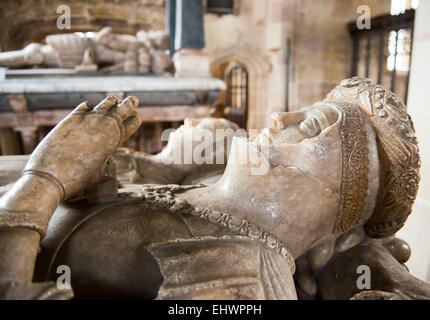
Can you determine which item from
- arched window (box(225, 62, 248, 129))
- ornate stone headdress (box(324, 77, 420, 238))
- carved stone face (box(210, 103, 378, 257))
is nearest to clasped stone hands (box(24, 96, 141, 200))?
carved stone face (box(210, 103, 378, 257))

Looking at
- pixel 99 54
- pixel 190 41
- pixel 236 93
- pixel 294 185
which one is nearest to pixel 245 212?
pixel 294 185

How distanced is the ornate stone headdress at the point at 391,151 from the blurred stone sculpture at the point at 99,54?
4.32 m

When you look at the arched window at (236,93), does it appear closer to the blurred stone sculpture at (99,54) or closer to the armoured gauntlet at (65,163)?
the blurred stone sculpture at (99,54)

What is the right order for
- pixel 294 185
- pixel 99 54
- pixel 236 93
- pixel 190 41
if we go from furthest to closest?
pixel 236 93
pixel 190 41
pixel 99 54
pixel 294 185

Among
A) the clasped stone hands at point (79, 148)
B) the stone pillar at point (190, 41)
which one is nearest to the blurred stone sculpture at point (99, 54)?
the stone pillar at point (190, 41)

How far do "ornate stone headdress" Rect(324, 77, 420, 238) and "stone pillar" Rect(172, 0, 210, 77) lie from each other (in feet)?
13.3

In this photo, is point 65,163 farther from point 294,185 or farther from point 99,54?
point 99,54

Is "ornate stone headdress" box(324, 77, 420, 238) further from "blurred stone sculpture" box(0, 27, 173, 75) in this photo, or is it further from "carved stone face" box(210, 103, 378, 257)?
"blurred stone sculpture" box(0, 27, 173, 75)

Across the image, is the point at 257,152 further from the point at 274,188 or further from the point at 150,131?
the point at 150,131

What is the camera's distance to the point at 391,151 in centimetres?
153

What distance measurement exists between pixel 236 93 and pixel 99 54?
744 centimetres

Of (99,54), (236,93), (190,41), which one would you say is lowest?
(236,93)
